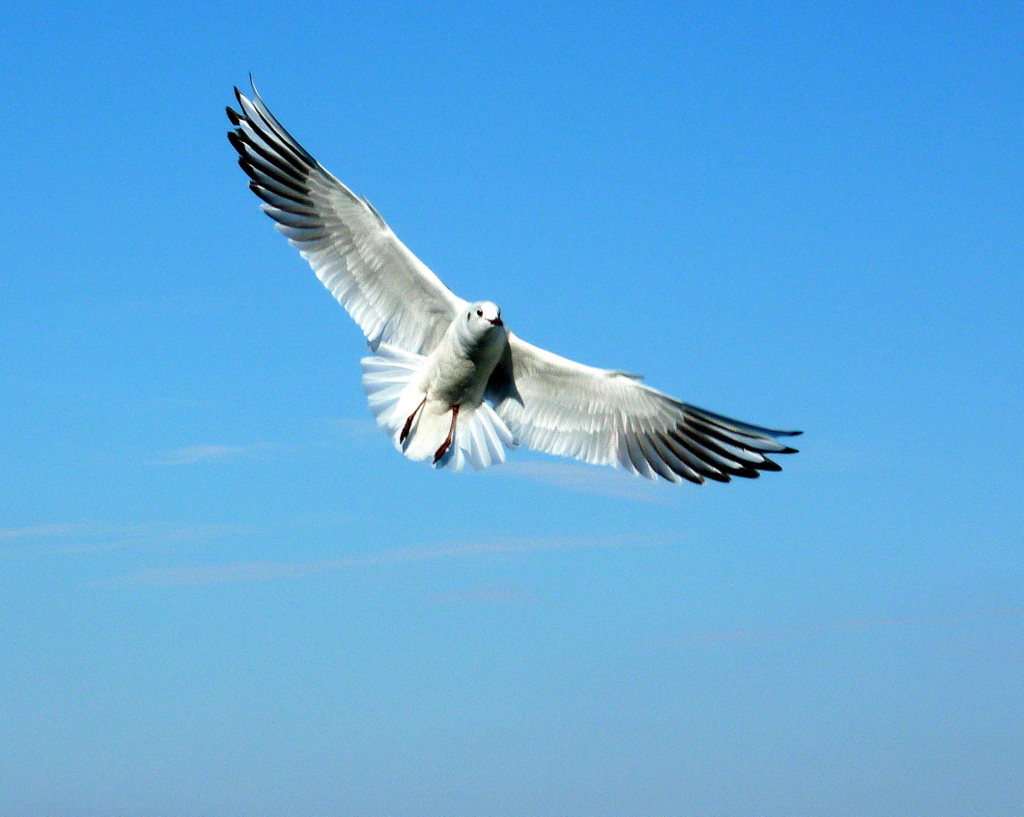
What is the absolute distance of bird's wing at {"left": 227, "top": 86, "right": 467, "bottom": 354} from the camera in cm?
823

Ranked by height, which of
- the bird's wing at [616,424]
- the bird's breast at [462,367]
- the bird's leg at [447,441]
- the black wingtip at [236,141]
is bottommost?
the bird's leg at [447,441]

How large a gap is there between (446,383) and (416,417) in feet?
1.20

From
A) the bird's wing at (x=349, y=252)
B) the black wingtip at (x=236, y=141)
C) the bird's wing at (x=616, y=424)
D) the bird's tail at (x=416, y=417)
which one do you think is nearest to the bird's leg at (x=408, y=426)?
the bird's tail at (x=416, y=417)

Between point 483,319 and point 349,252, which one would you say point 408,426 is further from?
point 349,252

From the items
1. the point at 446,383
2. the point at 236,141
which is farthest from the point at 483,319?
the point at 236,141

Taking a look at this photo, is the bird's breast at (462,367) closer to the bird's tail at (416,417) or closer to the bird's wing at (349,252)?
the bird's tail at (416,417)

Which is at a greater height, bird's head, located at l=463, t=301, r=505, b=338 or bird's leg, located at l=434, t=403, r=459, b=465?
bird's head, located at l=463, t=301, r=505, b=338

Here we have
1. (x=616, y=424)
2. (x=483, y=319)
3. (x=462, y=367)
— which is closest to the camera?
(x=483, y=319)

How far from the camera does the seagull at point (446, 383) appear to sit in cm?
812

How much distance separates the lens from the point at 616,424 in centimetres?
836

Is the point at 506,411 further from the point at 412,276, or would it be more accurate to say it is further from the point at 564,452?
the point at 412,276

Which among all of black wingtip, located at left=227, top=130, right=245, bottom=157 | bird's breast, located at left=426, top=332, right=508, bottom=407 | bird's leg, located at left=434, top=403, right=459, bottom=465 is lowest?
bird's leg, located at left=434, top=403, right=459, bottom=465

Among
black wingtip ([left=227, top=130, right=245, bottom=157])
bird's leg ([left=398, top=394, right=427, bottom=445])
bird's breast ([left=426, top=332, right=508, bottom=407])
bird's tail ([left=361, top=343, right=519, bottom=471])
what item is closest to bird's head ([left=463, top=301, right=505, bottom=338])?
bird's breast ([left=426, top=332, right=508, bottom=407])

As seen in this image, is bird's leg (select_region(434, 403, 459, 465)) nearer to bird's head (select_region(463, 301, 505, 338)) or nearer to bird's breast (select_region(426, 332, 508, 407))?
bird's breast (select_region(426, 332, 508, 407))
